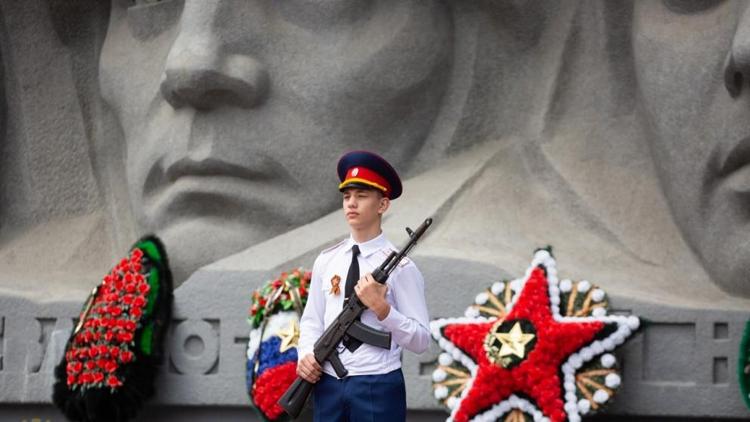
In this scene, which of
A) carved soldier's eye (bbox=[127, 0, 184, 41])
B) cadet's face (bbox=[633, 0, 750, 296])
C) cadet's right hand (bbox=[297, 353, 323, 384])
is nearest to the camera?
cadet's right hand (bbox=[297, 353, 323, 384])

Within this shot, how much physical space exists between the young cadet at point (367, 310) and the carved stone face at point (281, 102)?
3.66 metres

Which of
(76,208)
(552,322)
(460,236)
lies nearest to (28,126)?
(76,208)

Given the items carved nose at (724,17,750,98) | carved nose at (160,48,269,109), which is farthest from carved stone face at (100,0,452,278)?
carved nose at (724,17,750,98)

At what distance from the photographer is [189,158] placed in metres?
8.61

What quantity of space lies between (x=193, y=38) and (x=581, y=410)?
10.8 feet

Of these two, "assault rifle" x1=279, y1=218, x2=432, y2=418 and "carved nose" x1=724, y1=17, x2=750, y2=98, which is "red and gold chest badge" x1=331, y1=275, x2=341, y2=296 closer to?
"assault rifle" x1=279, y1=218, x2=432, y2=418

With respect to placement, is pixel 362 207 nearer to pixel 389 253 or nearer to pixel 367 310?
pixel 389 253

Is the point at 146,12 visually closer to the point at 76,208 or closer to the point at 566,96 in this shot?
the point at 76,208

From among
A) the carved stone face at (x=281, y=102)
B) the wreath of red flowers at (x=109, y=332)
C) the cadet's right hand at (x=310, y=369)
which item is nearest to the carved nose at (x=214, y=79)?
the carved stone face at (x=281, y=102)

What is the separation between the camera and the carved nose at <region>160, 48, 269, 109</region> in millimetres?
8430

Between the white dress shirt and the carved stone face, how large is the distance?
3.71 meters

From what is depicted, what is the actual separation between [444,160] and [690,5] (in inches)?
68.0

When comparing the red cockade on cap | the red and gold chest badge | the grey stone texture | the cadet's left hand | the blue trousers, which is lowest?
the blue trousers

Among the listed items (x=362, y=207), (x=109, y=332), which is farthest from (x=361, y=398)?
(x=109, y=332)
